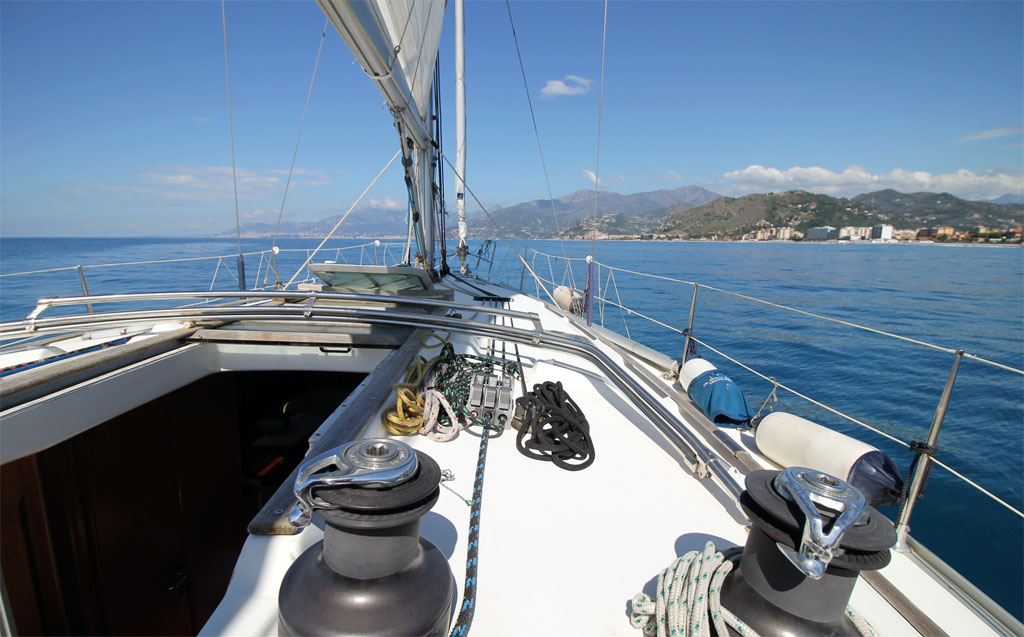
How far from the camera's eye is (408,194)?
448 centimetres

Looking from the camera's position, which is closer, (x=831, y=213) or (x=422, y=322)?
(x=422, y=322)

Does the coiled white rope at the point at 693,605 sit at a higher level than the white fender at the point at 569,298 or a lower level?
higher

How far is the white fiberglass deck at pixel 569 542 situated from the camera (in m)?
0.99

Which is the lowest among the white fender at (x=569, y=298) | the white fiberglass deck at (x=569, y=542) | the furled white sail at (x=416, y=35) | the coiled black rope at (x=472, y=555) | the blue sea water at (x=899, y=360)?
the blue sea water at (x=899, y=360)

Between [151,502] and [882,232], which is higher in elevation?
[882,232]

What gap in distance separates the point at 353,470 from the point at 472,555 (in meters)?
0.56

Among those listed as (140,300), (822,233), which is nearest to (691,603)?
(140,300)

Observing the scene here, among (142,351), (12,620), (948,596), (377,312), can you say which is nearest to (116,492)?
(12,620)

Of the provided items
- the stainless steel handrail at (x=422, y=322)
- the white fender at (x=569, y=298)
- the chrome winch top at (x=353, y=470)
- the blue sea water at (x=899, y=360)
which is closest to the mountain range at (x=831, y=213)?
the blue sea water at (x=899, y=360)

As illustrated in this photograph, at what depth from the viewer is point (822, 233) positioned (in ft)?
202

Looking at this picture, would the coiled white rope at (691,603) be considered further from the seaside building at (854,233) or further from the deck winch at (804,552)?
the seaside building at (854,233)

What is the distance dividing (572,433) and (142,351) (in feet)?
6.69

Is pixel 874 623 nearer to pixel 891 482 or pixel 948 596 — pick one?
pixel 948 596

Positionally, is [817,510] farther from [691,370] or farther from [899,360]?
[899,360]
